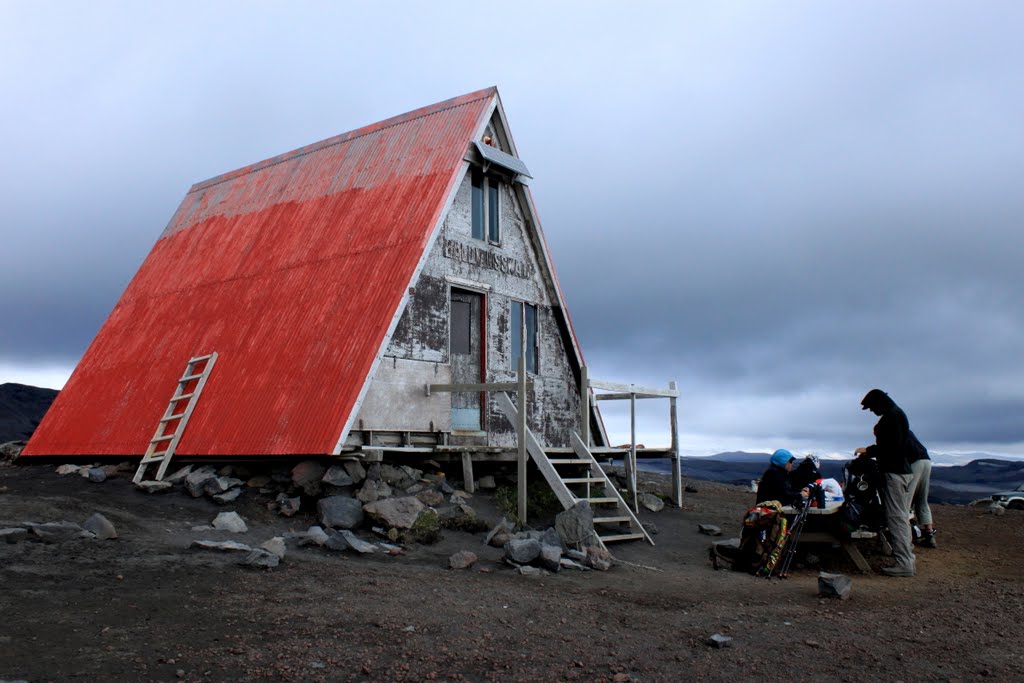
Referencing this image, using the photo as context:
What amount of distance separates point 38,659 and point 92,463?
41.2 ft

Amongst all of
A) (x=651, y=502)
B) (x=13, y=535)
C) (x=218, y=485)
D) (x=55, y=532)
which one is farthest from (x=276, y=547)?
(x=651, y=502)

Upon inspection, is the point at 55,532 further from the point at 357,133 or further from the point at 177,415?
the point at 357,133

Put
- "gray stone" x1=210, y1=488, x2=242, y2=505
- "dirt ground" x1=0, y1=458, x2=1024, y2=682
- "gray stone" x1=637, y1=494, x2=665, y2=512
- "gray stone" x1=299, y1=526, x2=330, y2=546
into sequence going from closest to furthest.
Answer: "dirt ground" x1=0, y1=458, x2=1024, y2=682, "gray stone" x1=299, y1=526, x2=330, y2=546, "gray stone" x1=210, y1=488, x2=242, y2=505, "gray stone" x1=637, y1=494, x2=665, y2=512

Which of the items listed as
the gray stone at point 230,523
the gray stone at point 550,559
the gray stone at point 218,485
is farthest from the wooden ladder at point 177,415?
the gray stone at point 550,559

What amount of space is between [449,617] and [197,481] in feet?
24.3

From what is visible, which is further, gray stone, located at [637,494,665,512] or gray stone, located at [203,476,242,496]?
gray stone, located at [637,494,665,512]

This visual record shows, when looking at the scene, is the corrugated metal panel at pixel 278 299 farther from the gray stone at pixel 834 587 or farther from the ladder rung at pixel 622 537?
the gray stone at pixel 834 587

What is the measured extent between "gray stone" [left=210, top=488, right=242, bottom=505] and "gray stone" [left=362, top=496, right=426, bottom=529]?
93.8 inches

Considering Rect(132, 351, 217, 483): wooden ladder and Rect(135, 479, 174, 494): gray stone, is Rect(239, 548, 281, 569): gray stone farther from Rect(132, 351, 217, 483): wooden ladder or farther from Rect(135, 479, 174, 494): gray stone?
Rect(132, 351, 217, 483): wooden ladder

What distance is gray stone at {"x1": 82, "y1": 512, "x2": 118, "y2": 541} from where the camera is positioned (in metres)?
10.0

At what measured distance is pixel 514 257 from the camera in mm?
17516

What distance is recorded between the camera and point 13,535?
9.34 m

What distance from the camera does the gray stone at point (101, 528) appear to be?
10039 millimetres

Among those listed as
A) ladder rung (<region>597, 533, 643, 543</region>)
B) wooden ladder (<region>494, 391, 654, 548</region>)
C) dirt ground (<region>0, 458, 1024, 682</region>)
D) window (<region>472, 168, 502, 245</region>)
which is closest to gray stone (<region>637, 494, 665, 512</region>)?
wooden ladder (<region>494, 391, 654, 548</region>)
